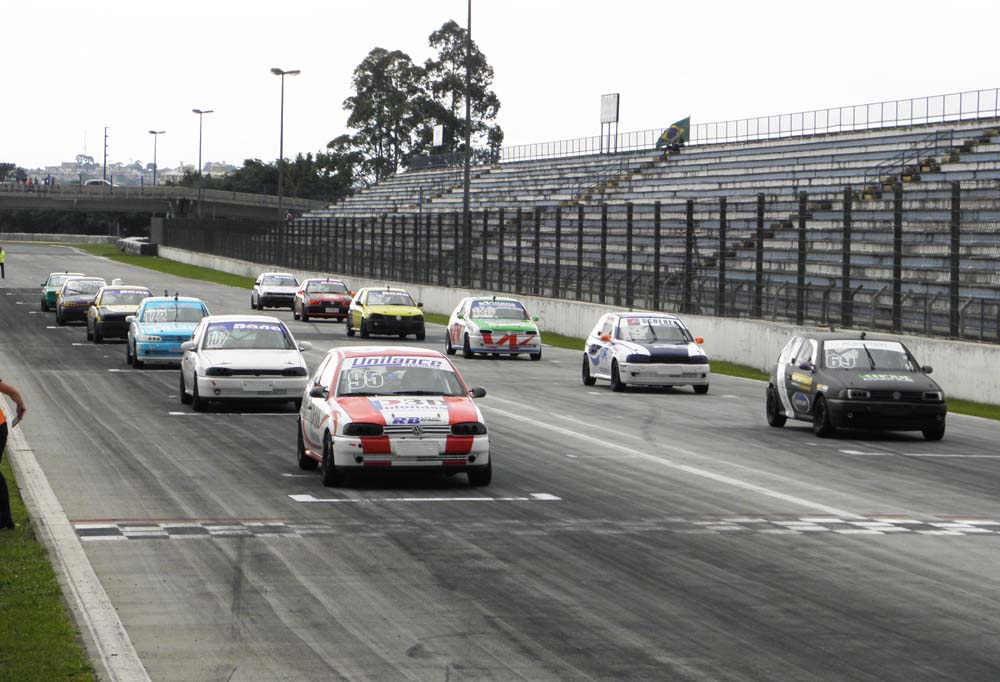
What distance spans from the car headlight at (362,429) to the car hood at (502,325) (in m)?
21.7

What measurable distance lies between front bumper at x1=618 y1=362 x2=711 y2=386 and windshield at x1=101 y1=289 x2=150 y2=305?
15.6 meters

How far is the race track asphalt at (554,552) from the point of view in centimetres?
898

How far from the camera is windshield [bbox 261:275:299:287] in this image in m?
59.6

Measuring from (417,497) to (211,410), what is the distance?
9.12 meters

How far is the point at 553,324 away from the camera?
48.9 m

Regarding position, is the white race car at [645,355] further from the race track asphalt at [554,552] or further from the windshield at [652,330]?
the race track asphalt at [554,552]

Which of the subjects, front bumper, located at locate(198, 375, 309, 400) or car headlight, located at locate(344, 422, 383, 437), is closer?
car headlight, located at locate(344, 422, 383, 437)

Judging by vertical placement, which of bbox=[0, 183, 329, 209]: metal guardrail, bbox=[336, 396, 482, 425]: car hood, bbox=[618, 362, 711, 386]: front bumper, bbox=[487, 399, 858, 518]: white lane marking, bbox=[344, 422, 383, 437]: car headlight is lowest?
bbox=[487, 399, 858, 518]: white lane marking

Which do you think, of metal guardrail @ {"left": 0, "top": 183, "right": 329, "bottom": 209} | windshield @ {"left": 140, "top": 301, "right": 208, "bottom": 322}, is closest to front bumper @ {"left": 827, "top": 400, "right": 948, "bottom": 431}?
windshield @ {"left": 140, "top": 301, "right": 208, "bottom": 322}

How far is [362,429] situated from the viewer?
15.7 m

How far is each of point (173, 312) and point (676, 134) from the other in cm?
4047

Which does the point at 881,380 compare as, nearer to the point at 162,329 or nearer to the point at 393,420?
the point at 393,420

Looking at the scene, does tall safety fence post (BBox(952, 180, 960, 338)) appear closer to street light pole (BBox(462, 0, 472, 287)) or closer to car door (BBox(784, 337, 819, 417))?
car door (BBox(784, 337, 819, 417))

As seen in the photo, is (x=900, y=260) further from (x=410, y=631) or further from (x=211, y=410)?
(x=410, y=631)
